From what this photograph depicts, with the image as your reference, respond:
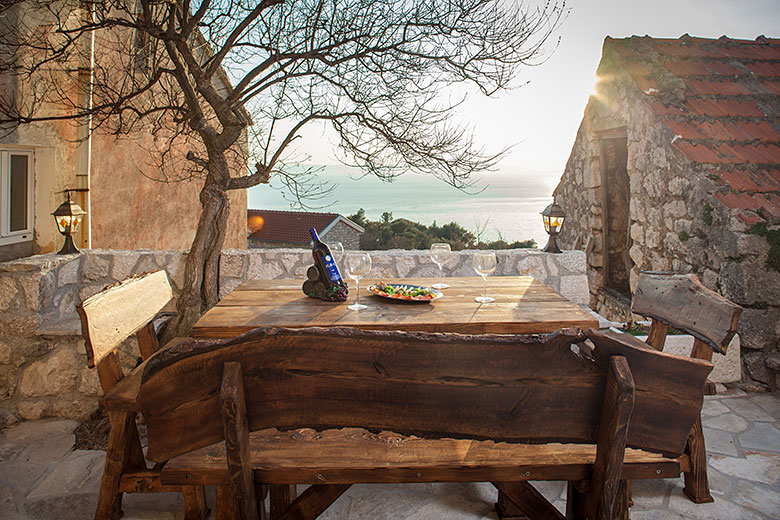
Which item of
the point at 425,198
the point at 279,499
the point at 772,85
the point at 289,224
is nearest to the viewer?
the point at 279,499

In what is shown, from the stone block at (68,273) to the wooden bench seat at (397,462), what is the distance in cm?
262

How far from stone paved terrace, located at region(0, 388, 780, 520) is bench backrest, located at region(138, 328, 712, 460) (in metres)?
1.24

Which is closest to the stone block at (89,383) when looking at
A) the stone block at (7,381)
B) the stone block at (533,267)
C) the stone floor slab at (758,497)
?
the stone block at (7,381)

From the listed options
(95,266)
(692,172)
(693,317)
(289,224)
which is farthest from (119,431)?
(289,224)

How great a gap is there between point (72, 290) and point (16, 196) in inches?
32.1

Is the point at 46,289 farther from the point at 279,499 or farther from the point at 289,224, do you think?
the point at 289,224

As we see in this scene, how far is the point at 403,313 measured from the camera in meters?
2.42

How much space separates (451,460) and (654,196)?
13.3 feet

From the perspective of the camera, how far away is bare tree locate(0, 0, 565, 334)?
3.71 m

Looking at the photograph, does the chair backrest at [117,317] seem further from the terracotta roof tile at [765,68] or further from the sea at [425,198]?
the terracotta roof tile at [765,68]

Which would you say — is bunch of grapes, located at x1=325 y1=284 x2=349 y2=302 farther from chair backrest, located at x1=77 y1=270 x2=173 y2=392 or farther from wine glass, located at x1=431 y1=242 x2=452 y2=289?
chair backrest, located at x1=77 y1=270 x2=173 y2=392

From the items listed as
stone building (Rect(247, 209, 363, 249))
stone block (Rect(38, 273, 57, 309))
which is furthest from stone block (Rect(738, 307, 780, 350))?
stone building (Rect(247, 209, 363, 249))

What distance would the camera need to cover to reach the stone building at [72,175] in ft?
12.4

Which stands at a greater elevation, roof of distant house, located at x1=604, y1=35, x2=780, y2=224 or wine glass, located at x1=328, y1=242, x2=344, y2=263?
roof of distant house, located at x1=604, y1=35, x2=780, y2=224
